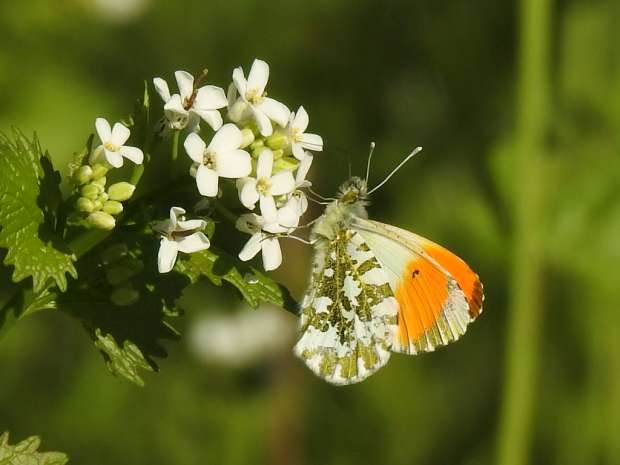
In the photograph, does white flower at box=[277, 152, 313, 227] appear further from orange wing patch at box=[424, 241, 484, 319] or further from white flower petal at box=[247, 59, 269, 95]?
orange wing patch at box=[424, 241, 484, 319]

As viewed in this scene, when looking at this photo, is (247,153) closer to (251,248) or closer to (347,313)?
(251,248)

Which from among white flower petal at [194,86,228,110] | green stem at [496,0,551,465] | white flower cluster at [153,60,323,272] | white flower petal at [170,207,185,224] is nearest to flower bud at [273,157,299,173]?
white flower cluster at [153,60,323,272]

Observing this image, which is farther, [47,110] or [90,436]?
[47,110]

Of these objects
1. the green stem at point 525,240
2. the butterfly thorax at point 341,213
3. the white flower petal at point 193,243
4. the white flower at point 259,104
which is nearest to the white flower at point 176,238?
the white flower petal at point 193,243

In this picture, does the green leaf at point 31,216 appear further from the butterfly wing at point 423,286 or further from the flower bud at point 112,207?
the butterfly wing at point 423,286

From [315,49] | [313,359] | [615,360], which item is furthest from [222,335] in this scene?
[313,359]

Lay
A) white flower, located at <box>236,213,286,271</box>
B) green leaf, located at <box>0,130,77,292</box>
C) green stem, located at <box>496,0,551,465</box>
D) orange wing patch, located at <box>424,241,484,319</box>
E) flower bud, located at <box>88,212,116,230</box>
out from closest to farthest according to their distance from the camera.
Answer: green leaf, located at <box>0,130,77,292</box>
flower bud, located at <box>88,212,116,230</box>
white flower, located at <box>236,213,286,271</box>
orange wing patch, located at <box>424,241,484,319</box>
green stem, located at <box>496,0,551,465</box>

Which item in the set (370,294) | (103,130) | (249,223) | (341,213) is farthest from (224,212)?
(370,294)

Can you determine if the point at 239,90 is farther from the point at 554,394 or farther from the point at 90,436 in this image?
the point at 554,394
